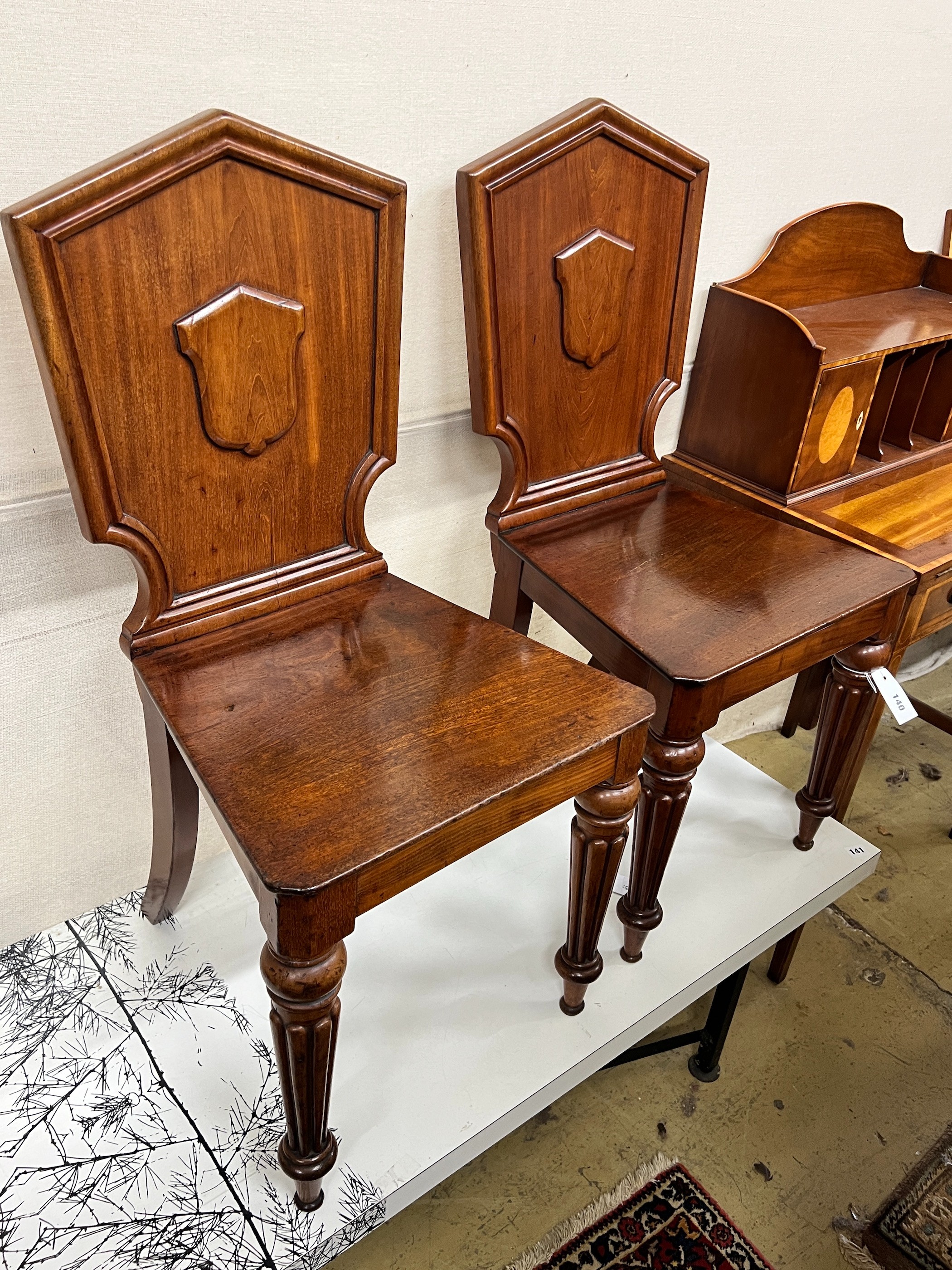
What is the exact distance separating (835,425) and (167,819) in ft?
3.92

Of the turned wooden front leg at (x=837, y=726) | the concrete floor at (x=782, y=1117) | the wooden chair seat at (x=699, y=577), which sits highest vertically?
the wooden chair seat at (x=699, y=577)

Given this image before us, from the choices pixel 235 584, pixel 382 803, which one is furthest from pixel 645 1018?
pixel 235 584

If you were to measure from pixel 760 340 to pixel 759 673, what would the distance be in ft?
2.09

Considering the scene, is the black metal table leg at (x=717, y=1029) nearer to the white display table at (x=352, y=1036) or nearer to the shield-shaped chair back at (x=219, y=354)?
the white display table at (x=352, y=1036)

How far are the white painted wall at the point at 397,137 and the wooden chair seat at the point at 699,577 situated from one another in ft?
0.82

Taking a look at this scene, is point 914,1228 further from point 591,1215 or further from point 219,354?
point 219,354

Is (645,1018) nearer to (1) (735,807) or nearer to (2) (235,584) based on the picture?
(1) (735,807)

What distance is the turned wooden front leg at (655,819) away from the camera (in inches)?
46.4

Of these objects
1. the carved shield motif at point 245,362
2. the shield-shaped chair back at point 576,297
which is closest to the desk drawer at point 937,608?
the shield-shaped chair back at point 576,297

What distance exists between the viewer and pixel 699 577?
1.29 m

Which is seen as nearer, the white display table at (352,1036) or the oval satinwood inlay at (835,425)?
the white display table at (352,1036)

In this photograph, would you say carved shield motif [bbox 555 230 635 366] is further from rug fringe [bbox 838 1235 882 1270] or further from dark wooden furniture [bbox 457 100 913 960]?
rug fringe [bbox 838 1235 882 1270]

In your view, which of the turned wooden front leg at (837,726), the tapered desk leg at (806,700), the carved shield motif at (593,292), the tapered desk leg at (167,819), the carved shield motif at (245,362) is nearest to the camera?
the carved shield motif at (245,362)

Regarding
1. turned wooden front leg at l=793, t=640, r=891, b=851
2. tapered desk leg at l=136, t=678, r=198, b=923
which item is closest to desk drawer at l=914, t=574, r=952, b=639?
turned wooden front leg at l=793, t=640, r=891, b=851
